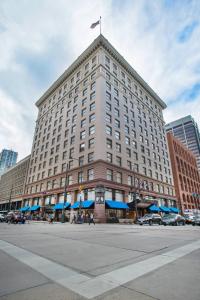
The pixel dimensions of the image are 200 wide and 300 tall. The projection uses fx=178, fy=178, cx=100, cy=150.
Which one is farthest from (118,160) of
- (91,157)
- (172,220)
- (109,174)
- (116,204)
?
(172,220)

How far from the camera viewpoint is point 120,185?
35.0m

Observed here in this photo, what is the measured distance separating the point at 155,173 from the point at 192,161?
143 feet

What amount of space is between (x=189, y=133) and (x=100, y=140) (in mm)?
142308

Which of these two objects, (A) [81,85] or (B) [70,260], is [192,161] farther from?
(B) [70,260]

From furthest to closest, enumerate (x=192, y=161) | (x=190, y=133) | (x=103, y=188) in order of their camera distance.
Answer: (x=190, y=133) < (x=192, y=161) < (x=103, y=188)

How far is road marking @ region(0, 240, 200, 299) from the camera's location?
3.16 m

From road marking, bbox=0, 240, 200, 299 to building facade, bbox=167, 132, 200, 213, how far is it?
5790cm

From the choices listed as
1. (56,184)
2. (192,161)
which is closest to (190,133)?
(192,161)

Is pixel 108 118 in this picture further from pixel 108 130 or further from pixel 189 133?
pixel 189 133

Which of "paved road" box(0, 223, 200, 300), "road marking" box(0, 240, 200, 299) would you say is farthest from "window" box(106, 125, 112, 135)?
"road marking" box(0, 240, 200, 299)

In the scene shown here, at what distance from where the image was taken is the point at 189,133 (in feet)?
503

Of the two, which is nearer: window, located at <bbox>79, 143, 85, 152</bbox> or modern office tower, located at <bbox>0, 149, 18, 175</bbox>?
window, located at <bbox>79, 143, 85, 152</bbox>

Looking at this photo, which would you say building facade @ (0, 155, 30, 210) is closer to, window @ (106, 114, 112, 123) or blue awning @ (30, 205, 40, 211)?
blue awning @ (30, 205, 40, 211)

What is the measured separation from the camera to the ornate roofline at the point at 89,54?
44469 millimetres
